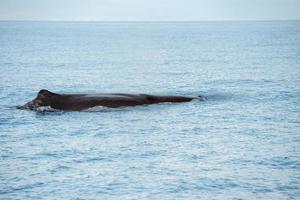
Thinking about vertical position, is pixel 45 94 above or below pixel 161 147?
above

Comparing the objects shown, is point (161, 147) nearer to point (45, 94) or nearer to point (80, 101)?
point (80, 101)

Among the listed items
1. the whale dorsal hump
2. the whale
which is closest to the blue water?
the whale

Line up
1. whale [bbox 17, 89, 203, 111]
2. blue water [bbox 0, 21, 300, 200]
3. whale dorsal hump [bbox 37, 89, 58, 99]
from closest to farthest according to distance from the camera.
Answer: blue water [bbox 0, 21, 300, 200] < whale dorsal hump [bbox 37, 89, 58, 99] < whale [bbox 17, 89, 203, 111]

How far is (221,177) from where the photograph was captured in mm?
28781

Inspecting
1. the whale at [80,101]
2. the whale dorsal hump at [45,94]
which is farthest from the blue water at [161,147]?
the whale dorsal hump at [45,94]

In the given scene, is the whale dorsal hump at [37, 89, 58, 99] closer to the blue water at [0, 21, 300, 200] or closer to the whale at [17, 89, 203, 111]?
the whale at [17, 89, 203, 111]

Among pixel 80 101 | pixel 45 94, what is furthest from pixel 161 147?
pixel 45 94

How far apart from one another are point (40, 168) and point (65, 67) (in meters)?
62.4

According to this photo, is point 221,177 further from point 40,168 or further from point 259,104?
point 259,104

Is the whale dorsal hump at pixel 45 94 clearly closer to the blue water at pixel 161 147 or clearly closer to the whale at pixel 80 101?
the whale at pixel 80 101

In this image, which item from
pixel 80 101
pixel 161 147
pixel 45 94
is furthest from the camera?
pixel 80 101

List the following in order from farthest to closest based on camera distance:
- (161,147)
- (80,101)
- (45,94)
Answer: (80,101) < (45,94) < (161,147)

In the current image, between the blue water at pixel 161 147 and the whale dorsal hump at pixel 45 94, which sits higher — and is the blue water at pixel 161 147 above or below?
below

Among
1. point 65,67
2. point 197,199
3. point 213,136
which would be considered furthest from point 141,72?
point 197,199
